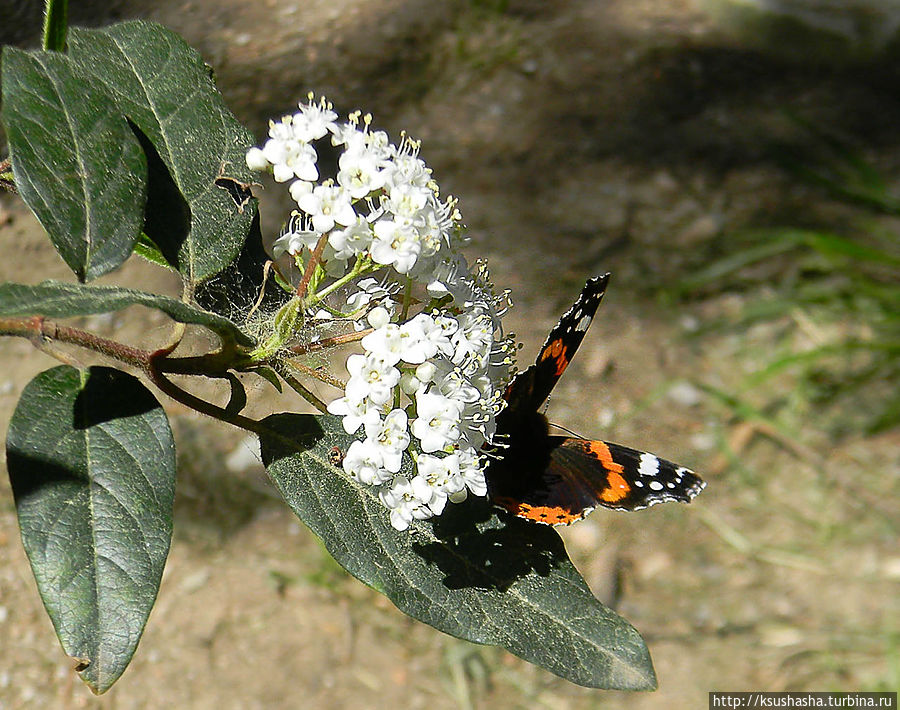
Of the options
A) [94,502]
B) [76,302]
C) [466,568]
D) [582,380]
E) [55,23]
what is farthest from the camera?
[582,380]

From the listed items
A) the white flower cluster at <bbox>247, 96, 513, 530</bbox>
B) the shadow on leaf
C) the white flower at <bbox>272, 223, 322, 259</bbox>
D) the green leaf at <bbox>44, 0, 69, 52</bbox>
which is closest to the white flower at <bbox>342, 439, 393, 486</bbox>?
the white flower cluster at <bbox>247, 96, 513, 530</bbox>

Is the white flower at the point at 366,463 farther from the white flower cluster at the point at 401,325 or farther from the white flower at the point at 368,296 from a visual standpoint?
the white flower at the point at 368,296

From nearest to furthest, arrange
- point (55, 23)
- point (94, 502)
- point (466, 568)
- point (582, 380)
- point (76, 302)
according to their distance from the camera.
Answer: point (76, 302) → point (94, 502) → point (466, 568) → point (55, 23) → point (582, 380)

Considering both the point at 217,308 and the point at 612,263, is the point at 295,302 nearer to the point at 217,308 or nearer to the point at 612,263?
the point at 217,308

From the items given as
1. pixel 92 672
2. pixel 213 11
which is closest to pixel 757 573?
pixel 92 672

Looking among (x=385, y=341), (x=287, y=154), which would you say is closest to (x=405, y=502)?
(x=385, y=341)

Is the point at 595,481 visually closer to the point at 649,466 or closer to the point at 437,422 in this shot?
the point at 649,466
